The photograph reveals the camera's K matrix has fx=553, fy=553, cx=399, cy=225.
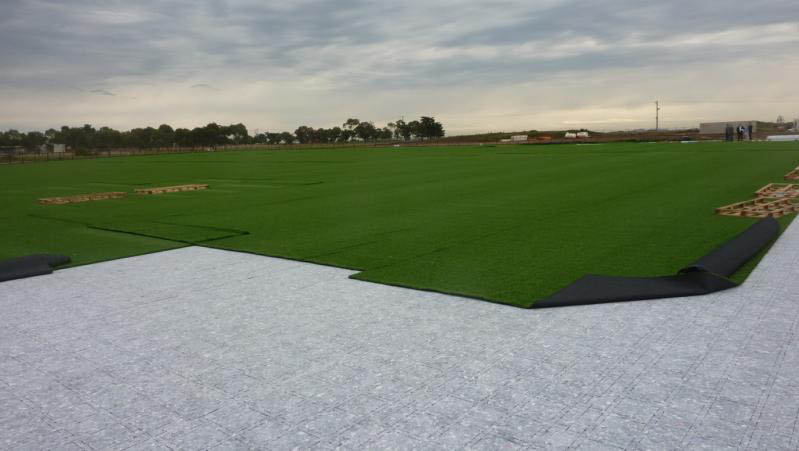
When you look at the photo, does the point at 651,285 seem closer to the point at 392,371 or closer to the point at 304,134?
the point at 392,371

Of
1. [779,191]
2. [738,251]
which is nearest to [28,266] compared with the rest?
[738,251]

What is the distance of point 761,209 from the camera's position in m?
11.4

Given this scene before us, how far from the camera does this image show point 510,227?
1066cm

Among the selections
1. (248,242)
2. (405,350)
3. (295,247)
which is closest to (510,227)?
(295,247)

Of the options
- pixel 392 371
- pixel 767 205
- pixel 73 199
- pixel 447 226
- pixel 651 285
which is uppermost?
A: pixel 73 199

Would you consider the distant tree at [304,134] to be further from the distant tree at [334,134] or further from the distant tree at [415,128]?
the distant tree at [415,128]

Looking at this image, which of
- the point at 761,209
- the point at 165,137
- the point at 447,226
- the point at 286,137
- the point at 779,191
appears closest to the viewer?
the point at 447,226

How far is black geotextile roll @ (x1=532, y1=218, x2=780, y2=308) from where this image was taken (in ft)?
19.5

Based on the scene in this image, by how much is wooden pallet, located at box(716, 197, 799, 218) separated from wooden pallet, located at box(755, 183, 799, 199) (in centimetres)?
78

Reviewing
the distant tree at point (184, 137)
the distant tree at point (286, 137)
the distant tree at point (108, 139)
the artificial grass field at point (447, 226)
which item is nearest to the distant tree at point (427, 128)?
the distant tree at point (286, 137)

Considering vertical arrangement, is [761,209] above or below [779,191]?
below

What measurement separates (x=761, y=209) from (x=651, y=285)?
7015 mm

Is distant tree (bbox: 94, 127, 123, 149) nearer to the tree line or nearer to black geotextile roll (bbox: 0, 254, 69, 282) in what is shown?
the tree line

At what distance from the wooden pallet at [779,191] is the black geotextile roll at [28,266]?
15.2m
